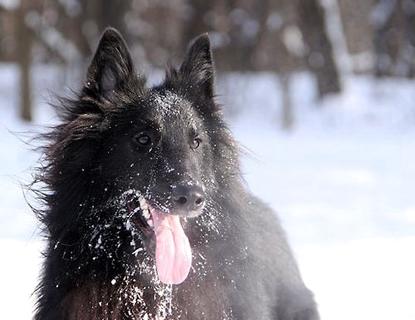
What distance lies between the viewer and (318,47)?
23688 millimetres

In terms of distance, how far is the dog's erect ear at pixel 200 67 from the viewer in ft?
16.2

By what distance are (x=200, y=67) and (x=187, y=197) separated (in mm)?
1205

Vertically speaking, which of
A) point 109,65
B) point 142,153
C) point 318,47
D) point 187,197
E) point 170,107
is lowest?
point 187,197

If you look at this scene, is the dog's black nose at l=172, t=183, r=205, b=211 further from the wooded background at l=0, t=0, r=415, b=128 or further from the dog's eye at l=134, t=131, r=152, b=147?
Answer: the wooded background at l=0, t=0, r=415, b=128

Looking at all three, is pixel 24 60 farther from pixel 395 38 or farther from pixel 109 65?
pixel 109 65

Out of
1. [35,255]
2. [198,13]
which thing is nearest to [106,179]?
[35,255]

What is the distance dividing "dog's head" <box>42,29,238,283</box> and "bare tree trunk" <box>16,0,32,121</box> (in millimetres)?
16919

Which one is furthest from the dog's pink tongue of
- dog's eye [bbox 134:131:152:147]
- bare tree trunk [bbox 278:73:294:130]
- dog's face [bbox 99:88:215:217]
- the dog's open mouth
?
bare tree trunk [bbox 278:73:294:130]

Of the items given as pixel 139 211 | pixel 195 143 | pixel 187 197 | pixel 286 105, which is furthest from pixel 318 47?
pixel 187 197

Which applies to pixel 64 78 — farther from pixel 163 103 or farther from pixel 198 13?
pixel 163 103

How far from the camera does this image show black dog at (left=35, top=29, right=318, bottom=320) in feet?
14.1

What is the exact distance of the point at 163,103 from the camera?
4.60m

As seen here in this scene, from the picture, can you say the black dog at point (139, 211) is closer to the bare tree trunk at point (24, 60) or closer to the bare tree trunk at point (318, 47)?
the bare tree trunk at point (24, 60)

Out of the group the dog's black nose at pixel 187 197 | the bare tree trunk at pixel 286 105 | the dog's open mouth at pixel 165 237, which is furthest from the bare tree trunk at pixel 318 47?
the dog's black nose at pixel 187 197
